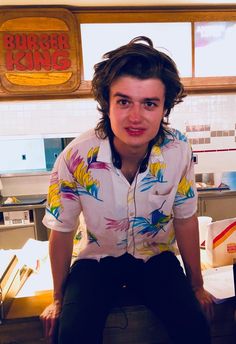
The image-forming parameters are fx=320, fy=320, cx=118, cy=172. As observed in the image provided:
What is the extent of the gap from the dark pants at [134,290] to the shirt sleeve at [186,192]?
0.18m

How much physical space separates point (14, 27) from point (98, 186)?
2312 millimetres

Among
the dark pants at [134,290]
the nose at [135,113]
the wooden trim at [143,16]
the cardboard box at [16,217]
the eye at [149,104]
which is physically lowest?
the cardboard box at [16,217]

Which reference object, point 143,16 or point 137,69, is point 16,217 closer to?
point 143,16

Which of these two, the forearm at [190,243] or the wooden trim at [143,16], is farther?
the wooden trim at [143,16]

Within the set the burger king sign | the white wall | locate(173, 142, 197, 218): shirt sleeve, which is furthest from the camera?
the white wall

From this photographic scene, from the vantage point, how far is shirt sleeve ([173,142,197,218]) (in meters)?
1.19

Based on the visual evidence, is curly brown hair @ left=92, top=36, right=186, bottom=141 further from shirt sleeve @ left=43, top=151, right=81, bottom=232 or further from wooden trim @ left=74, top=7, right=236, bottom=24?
wooden trim @ left=74, top=7, right=236, bottom=24

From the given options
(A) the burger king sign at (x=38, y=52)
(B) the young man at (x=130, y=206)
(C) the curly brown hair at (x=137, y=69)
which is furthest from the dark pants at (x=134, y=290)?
(A) the burger king sign at (x=38, y=52)

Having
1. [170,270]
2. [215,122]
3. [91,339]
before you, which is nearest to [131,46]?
[170,270]

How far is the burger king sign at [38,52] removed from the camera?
9.29 ft

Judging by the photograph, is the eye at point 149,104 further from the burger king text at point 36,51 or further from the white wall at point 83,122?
the white wall at point 83,122

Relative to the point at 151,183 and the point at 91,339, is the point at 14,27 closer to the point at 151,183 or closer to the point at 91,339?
the point at 151,183

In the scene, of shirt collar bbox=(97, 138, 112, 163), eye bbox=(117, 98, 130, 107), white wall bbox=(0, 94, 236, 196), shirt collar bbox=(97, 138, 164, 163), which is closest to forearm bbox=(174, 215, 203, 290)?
shirt collar bbox=(97, 138, 164, 163)

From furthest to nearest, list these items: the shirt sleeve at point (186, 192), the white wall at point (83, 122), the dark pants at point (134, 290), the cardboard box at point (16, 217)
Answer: the white wall at point (83, 122) → the cardboard box at point (16, 217) → the shirt sleeve at point (186, 192) → the dark pants at point (134, 290)
